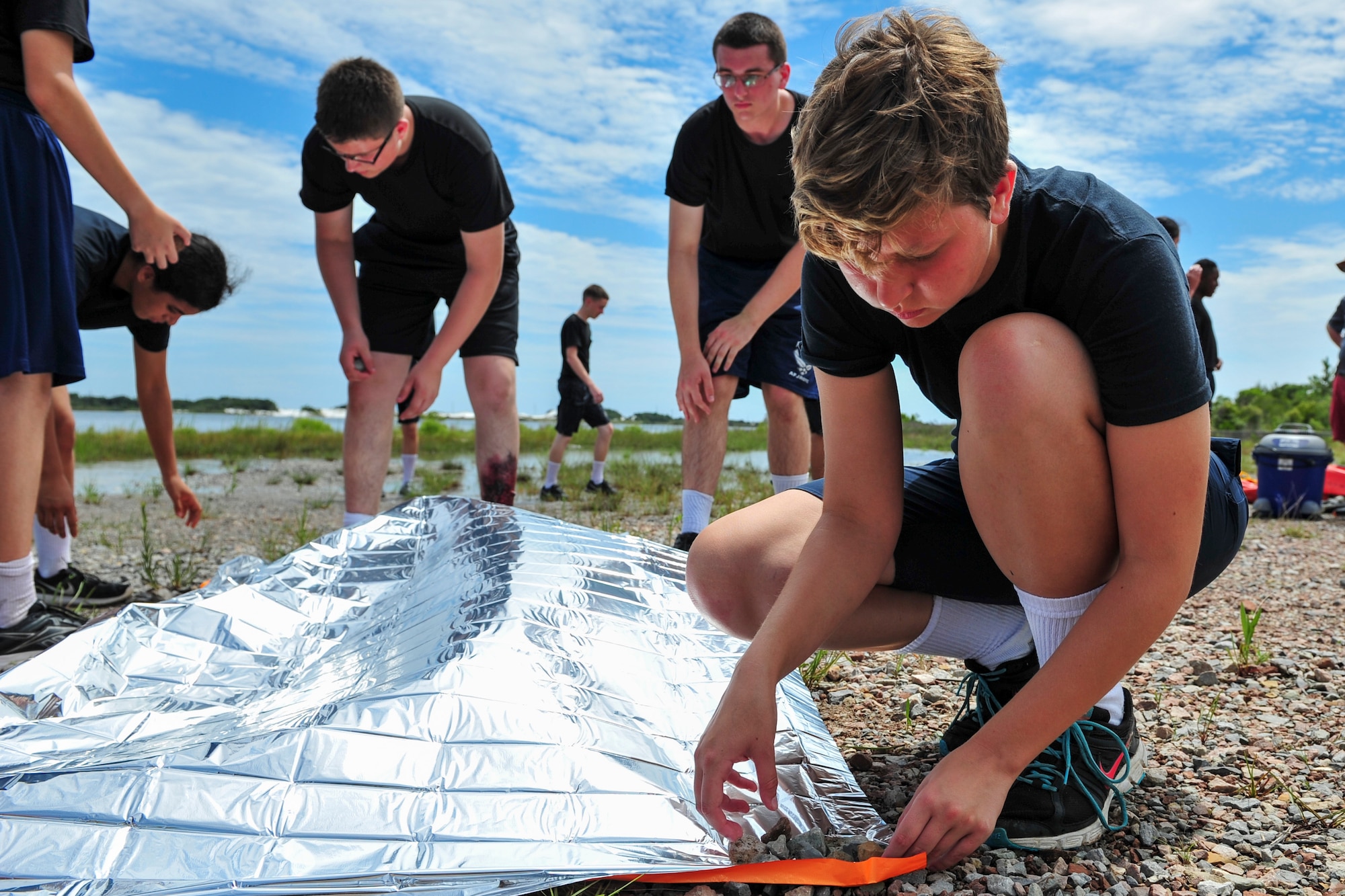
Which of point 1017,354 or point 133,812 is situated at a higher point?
point 1017,354

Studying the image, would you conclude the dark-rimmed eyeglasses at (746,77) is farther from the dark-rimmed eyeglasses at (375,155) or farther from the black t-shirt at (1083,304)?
the black t-shirt at (1083,304)

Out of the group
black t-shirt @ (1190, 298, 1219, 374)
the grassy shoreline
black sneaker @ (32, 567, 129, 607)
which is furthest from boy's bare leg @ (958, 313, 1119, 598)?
the grassy shoreline

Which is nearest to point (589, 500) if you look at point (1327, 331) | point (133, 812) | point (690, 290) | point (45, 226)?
point (690, 290)

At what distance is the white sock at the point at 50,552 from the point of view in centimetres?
320

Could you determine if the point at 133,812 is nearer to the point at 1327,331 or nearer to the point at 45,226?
the point at 45,226

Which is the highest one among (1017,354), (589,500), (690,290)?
(690,290)

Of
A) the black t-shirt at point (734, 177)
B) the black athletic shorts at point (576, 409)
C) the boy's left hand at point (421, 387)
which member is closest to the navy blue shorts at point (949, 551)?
the black t-shirt at point (734, 177)

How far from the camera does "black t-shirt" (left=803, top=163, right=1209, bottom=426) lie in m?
1.12

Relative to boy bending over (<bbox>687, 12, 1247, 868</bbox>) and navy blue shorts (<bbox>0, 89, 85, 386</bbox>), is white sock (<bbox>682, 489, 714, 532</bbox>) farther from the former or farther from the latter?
navy blue shorts (<bbox>0, 89, 85, 386</bbox>)

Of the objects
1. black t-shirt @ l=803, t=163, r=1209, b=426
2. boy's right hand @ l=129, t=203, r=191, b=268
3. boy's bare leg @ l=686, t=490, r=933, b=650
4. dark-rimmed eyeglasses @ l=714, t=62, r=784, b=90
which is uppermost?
dark-rimmed eyeglasses @ l=714, t=62, r=784, b=90

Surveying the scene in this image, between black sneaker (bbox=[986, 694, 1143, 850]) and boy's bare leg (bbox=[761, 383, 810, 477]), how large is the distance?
6.30 feet

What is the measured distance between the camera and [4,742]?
1.52m

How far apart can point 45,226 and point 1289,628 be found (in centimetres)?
370

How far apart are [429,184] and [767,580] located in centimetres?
235
